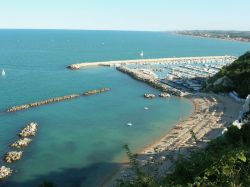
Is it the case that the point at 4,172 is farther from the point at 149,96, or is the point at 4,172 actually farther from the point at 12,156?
the point at 149,96

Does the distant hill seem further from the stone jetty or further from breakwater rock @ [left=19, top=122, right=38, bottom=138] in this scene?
the stone jetty

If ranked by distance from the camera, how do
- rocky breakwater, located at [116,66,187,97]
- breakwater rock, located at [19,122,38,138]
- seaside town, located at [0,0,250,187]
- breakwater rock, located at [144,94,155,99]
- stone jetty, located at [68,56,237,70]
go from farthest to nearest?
stone jetty, located at [68,56,237,70]
rocky breakwater, located at [116,66,187,97]
breakwater rock, located at [144,94,155,99]
breakwater rock, located at [19,122,38,138]
seaside town, located at [0,0,250,187]

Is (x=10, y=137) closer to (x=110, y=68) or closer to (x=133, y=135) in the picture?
(x=133, y=135)

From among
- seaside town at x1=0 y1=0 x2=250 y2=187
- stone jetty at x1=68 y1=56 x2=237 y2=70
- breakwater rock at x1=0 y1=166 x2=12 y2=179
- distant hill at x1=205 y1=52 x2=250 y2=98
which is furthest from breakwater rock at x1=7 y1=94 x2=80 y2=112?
stone jetty at x1=68 y1=56 x2=237 y2=70

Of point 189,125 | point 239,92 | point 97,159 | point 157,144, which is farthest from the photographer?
point 239,92

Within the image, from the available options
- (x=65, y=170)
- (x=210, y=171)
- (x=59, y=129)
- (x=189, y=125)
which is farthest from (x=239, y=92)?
(x=210, y=171)

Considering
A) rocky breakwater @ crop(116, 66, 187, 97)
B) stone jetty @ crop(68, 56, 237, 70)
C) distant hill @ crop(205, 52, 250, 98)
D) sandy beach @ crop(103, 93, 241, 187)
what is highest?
distant hill @ crop(205, 52, 250, 98)

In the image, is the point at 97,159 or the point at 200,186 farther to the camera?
the point at 97,159

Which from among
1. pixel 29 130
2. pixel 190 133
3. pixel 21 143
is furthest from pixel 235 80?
pixel 21 143
